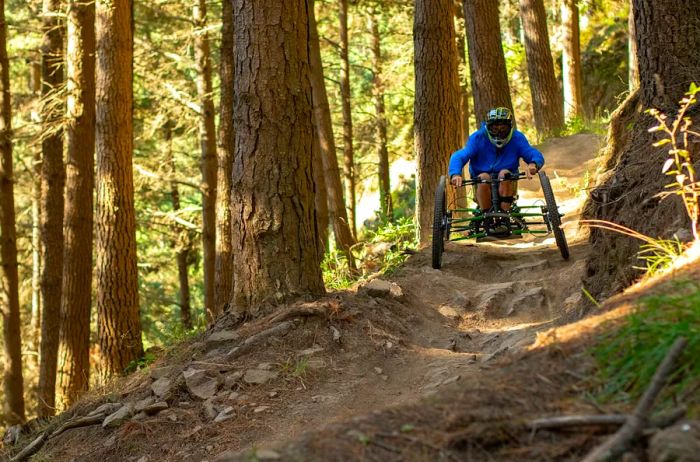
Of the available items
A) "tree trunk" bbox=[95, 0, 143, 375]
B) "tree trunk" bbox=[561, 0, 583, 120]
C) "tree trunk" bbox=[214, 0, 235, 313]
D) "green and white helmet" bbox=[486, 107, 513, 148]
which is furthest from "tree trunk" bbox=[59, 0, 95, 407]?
"tree trunk" bbox=[561, 0, 583, 120]

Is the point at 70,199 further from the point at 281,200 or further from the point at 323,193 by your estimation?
the point at 281,200

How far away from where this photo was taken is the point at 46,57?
15.8 meters

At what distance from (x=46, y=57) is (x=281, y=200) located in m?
10.0

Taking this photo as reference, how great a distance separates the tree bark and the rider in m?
6.79

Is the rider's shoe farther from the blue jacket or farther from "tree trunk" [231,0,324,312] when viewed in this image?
"tree trunk" [231,0,324,312]

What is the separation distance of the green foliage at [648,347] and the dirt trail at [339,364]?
1.09 meters

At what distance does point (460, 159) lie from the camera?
9.93m

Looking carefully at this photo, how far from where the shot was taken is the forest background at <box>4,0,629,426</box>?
1877cm

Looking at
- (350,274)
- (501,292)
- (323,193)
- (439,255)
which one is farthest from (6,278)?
(501,292)

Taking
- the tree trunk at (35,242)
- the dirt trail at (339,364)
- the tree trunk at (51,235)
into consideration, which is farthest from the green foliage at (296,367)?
the tree trunk at (35,242)

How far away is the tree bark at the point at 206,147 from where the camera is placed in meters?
16.0

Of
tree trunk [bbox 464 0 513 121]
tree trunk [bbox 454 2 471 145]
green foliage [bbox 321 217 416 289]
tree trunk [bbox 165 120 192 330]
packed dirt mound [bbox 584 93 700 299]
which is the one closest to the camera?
packed dirt mound [bbox 584 93 700 299]

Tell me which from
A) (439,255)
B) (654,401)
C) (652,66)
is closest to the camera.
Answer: (654,401)

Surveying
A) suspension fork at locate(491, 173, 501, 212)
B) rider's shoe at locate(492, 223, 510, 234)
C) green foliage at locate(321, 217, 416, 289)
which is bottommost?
green foliage at locate(321, 217, 416, 289)
